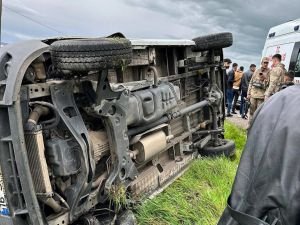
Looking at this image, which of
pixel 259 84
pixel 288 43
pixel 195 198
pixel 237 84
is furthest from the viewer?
pixel 237 84

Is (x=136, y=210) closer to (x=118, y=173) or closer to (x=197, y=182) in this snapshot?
(x=118, y=173)

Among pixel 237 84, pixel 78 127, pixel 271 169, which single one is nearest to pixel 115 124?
pixel 78 127

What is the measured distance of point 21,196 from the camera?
8.20ft

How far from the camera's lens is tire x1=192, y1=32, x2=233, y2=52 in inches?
199

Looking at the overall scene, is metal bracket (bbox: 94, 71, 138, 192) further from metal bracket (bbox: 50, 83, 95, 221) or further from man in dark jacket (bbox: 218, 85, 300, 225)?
man in dark jacket (bbox: 218, 85, 300, 225)

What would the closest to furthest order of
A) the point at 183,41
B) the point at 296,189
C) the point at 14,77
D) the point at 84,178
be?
the point at 296,189, the point at 14,77, the point at 84,178, the point at 183,41

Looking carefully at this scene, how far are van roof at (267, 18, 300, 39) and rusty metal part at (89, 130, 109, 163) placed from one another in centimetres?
704

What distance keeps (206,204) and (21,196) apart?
193 centimetres

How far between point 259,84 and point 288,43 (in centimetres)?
156

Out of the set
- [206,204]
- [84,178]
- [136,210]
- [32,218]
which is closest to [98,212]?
[136,210]

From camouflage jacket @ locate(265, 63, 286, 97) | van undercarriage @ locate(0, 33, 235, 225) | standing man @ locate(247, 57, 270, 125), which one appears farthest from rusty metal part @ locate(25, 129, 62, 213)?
standing man @ locate(247, 57, 270, 125)

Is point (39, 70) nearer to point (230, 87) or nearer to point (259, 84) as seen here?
point (259, 84)

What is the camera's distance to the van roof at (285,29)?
8842 millimetres

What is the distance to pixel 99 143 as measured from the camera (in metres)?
3.04
